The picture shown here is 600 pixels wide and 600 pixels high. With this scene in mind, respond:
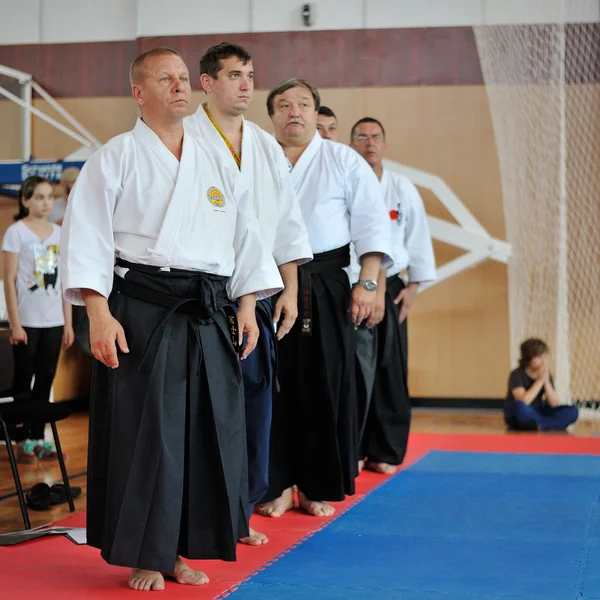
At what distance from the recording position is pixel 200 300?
265 cm

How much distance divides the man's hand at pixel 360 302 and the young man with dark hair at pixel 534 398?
3.11 m

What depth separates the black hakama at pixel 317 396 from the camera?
373 centimetres

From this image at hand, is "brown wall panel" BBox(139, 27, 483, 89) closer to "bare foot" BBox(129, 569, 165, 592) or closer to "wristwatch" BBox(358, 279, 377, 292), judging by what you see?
"wristwatch" BBox(358, 279, 377, 292)

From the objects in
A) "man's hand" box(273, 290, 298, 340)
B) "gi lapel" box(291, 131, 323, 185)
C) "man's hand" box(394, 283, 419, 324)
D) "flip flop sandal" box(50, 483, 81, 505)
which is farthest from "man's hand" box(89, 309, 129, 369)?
"man's hand" box(394, 283, 419, 324)

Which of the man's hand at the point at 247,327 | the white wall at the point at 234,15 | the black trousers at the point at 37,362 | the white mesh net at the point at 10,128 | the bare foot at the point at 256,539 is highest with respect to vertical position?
the white wall at the point at 234,15

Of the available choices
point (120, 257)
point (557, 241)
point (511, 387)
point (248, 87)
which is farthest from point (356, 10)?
point (120, 257)

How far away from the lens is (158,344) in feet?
8.48

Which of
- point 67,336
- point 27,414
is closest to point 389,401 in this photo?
point 67,336

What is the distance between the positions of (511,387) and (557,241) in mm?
1301

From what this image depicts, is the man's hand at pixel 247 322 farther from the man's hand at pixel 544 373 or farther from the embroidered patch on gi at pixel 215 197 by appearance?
the man's hand at pixel 544 373

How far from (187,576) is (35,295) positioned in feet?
9.85

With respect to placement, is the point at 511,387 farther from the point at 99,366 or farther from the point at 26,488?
the point at 99,366

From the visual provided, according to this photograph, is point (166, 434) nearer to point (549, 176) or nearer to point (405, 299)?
point (405, 299)

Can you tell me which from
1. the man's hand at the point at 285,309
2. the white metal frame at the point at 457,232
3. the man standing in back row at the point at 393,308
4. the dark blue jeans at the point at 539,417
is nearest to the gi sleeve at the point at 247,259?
the man's hand at the point at 285,309
